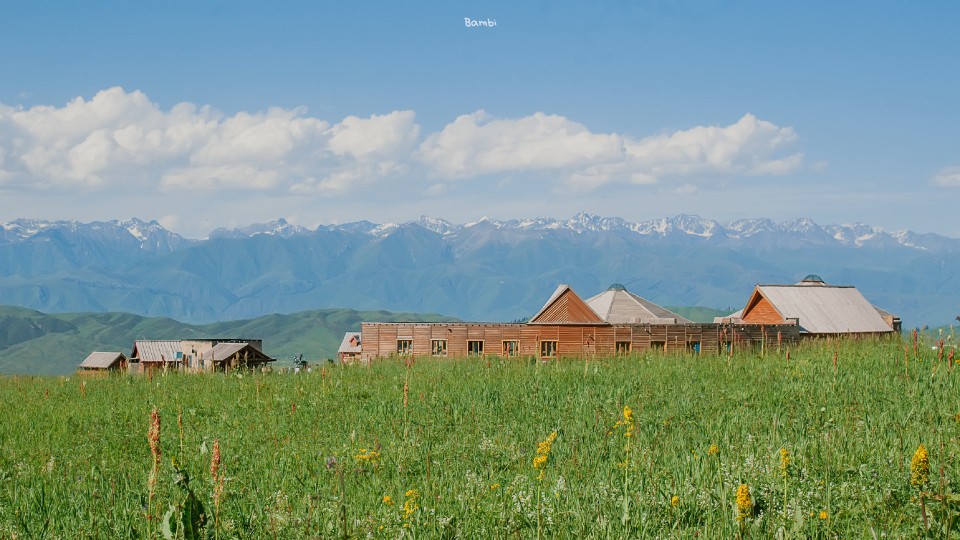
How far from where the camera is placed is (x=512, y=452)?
1138 cm

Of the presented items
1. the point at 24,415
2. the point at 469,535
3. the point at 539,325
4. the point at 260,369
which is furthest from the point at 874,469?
the point at 539,325

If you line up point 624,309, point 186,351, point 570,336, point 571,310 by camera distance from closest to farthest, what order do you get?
point 570,336
point 571,310
point 624,309
point 186,351

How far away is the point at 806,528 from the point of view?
729 cm

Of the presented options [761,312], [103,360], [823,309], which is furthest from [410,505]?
[103,360]

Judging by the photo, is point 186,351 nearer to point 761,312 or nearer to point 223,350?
point 223,350

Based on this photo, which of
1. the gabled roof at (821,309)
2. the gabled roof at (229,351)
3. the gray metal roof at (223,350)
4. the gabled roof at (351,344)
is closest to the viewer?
the gabled roof at (821,309)

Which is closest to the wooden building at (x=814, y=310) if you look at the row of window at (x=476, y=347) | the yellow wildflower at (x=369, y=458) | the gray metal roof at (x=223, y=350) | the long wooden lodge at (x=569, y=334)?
the long wooden lodge at (x=569, y=334)

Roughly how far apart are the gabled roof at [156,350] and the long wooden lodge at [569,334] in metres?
37.8

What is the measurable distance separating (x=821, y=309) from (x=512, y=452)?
1753 inches

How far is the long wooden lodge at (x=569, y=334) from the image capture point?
3947 cm

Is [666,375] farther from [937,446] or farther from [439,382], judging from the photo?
[937,446]

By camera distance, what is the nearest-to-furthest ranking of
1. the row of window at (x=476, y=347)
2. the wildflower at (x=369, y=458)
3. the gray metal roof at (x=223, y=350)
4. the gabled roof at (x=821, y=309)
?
A: the wildflower at (x=369, y=458) < the row of window at (x=476, y=347) < the gabled roof at (x=821, y=309) < the gray metal roof at (x=223, y=350)

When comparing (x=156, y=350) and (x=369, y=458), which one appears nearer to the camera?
(x=369, y=458)

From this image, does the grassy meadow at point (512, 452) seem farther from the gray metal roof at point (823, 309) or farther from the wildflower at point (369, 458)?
the gray metal roof at point (823, 309)
